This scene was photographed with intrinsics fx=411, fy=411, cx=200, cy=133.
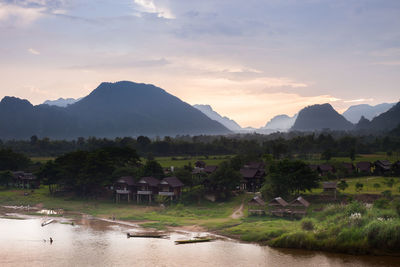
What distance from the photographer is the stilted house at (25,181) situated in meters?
70.9

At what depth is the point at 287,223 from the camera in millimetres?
40125

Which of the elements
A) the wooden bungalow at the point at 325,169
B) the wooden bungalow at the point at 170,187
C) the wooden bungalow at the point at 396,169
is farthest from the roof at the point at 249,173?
the wooden bungalow at the point at 396,169

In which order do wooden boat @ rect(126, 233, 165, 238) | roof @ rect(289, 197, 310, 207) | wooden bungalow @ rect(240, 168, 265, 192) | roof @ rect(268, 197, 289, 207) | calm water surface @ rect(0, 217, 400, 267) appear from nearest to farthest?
calm water surface @ rect(0, 217, 400, 267) → wooden boat @ rect(126, 233, 165, 238) → roof @ rect(289, 197, 310, 207) → roof @ rect(268, 197, 289, 207) → wooden bungalow @ rect(240, 168, 265, 192)

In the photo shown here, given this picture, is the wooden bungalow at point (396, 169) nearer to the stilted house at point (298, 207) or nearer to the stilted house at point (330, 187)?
the stilted house at point (330, 187)

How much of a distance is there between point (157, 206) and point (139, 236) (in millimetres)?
15438

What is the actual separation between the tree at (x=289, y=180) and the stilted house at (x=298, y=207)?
11.6 feet

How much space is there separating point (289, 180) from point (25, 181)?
157 ft

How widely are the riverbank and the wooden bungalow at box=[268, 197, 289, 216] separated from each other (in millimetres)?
955

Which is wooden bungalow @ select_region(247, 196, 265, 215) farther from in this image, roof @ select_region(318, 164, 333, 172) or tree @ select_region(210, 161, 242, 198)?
roof @ select_region(318, 164, 333, 172)

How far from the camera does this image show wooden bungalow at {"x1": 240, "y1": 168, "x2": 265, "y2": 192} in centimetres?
5959

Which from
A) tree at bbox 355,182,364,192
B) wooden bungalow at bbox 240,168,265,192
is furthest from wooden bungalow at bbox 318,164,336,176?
tree at bbox 355,182,364,192

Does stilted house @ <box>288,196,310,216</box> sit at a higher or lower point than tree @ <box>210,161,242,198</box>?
lower

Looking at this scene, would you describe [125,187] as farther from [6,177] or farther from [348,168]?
[348,168]

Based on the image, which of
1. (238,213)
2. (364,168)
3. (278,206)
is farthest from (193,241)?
(364,168)
